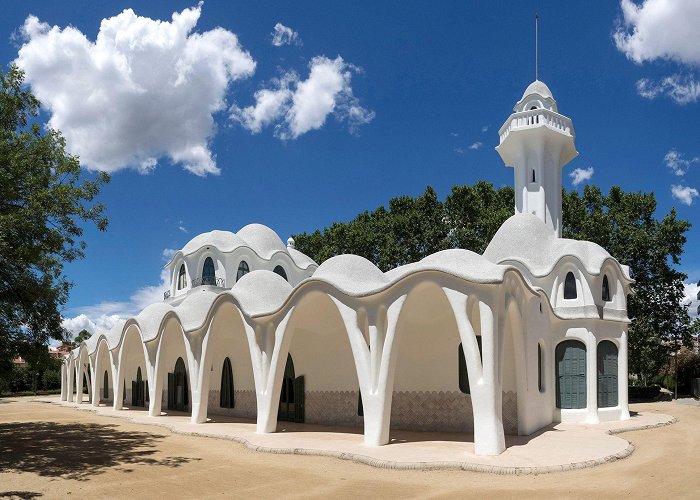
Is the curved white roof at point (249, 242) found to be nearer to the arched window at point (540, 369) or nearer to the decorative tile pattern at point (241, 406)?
the decorative tile pattern at point (241, 406)

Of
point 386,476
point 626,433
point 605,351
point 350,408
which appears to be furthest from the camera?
point 605,351

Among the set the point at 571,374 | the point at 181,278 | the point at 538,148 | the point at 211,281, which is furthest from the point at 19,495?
the point at 538,148

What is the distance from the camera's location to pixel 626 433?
1705cm

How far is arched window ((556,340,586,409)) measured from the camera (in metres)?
19.6

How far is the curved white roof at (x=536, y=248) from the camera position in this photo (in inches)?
810

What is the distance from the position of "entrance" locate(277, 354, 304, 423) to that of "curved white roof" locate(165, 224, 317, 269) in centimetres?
948

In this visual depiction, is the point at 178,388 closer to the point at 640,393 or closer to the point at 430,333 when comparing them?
the point at 430,333

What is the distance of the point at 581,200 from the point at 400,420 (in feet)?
63.1

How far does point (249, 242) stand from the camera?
2997 centimetres

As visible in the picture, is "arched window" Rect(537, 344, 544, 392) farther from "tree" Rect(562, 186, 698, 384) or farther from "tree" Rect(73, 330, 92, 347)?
"tree" Rect(73, 330, 92, 347)

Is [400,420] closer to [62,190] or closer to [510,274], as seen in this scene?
[510,274]

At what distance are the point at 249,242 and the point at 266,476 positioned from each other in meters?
19.9

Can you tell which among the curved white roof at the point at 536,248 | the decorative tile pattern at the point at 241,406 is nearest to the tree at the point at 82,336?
the decorative tile pattern at the point at 241,406

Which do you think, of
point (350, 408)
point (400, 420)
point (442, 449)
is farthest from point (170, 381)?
point (442, 449)
